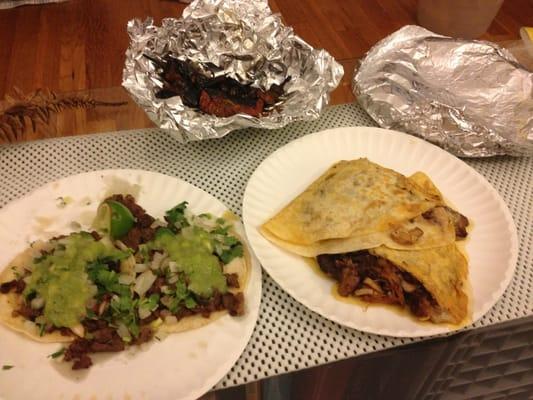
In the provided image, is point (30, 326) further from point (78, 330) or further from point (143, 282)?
point (143, 282)

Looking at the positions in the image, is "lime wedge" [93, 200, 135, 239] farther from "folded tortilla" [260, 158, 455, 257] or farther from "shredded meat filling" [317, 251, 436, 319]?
"shredded meat filling" [317, 251, 436, 319]

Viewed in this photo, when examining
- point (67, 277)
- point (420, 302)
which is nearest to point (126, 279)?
point (67, 277)

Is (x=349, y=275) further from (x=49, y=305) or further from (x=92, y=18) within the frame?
(x=92, y=18)

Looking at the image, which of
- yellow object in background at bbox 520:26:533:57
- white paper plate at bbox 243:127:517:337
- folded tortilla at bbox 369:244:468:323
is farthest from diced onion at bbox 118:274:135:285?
yellow object in background at bbox 520:26:533:57

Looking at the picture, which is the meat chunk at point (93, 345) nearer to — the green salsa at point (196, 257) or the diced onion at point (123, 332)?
the diced onion at point (123, 332)

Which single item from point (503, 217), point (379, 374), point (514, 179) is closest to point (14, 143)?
point (379, 374)
